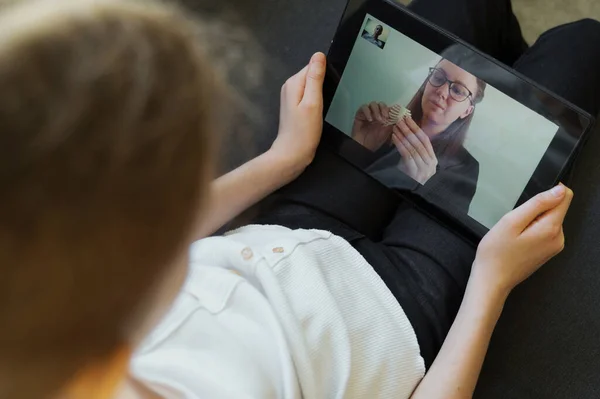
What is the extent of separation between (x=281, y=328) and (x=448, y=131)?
0.30 m

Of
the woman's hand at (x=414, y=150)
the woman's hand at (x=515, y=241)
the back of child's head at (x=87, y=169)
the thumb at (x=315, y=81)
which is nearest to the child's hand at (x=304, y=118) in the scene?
the thumb at (x=315, y=81)

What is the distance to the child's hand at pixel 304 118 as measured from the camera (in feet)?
2.57

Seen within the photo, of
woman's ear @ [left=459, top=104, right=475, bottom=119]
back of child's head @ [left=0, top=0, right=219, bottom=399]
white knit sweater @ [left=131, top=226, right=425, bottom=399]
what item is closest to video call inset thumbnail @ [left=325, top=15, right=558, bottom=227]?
woman's ear @ [left=459, top=104, right=475, bottom=119]

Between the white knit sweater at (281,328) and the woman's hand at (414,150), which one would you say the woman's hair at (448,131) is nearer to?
the woman's hand at (414,150)

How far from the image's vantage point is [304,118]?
31.1 inches

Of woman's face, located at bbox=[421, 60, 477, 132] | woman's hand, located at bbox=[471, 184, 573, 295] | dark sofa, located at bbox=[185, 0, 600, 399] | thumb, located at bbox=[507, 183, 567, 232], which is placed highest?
woman's face, located at bbox=[421, 60, 477, 132]

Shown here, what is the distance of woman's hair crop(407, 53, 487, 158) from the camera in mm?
708

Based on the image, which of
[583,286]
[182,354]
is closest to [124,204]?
[182,354]

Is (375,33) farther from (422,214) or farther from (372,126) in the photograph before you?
(422,214)

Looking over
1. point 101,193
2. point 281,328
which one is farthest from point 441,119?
point 101,193

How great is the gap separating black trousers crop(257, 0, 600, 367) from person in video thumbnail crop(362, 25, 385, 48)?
15 cm

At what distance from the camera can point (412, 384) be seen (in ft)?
2.14

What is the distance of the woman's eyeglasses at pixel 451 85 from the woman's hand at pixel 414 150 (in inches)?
2.1

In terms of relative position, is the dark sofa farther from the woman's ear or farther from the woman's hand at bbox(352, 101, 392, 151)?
the woman's ear
